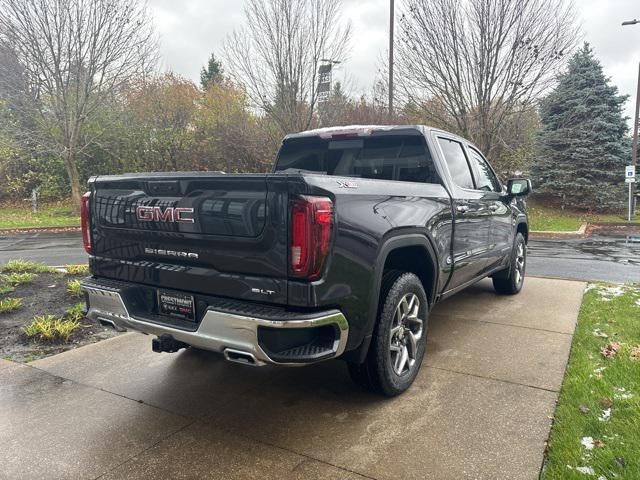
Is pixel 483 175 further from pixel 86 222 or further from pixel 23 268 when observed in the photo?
pixel 23 268

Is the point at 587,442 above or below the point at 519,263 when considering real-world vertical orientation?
below

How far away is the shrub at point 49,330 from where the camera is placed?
176 inches

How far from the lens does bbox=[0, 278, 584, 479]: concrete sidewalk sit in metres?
2.58

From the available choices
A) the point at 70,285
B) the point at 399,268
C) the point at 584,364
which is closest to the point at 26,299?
the point at 70,285

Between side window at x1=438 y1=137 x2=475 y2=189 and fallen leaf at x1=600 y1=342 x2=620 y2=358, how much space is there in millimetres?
1794

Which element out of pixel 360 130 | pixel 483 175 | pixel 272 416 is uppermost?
pixel 360 130

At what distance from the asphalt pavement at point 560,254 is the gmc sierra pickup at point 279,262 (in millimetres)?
5334

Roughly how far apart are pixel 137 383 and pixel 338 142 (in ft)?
8.43

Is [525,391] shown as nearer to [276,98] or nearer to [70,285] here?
[70,285]

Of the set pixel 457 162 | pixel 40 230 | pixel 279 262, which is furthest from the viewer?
pixel 40 230

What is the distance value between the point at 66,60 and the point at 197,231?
17.2 m

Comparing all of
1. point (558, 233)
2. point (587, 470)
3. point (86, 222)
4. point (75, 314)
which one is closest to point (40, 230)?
point (75, 314)

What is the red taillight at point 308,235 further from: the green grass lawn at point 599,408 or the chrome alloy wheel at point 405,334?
the green grass lawn at point 599,408

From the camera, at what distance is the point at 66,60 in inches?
Answer: 660
